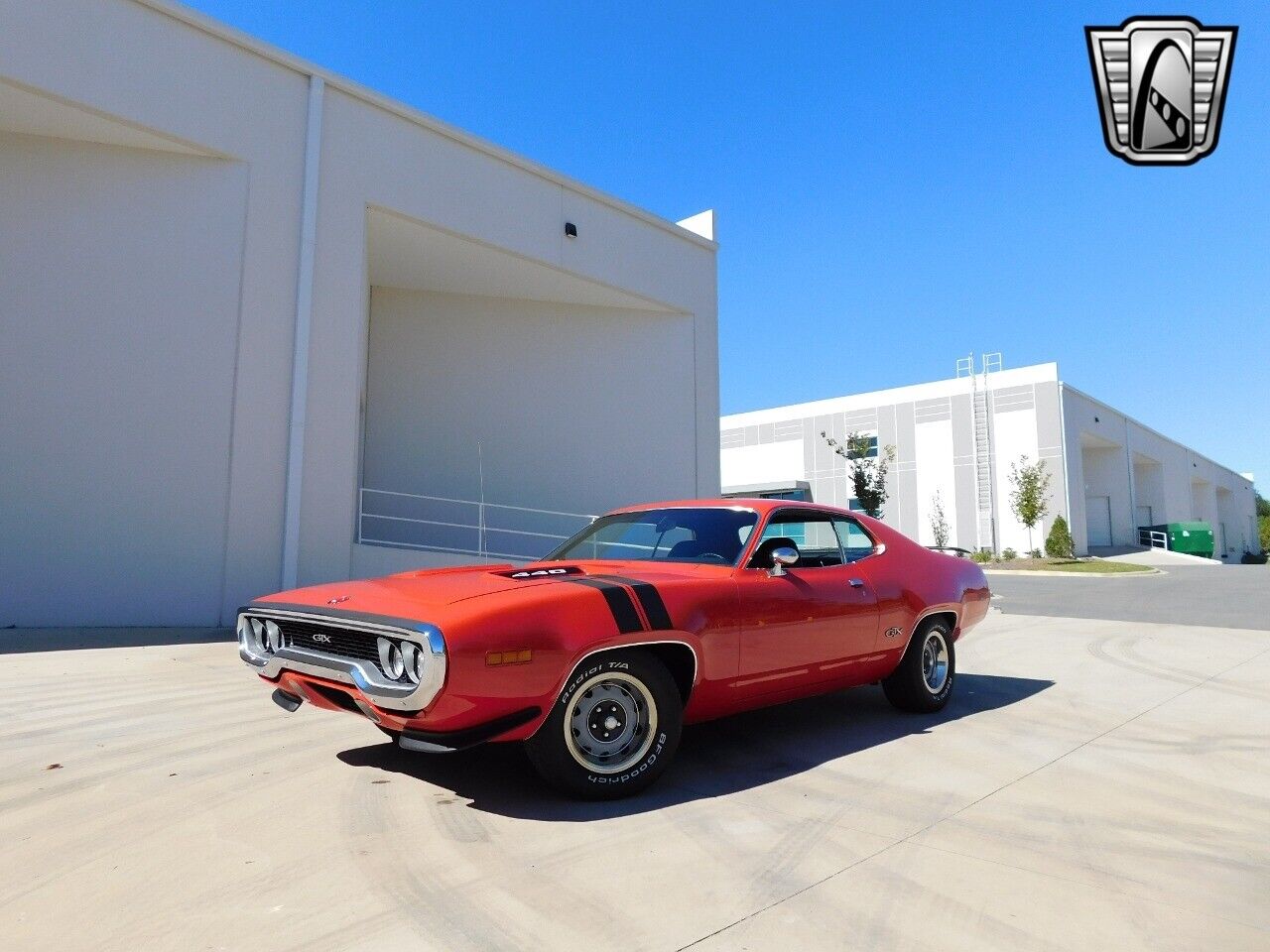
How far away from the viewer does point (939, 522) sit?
120 ft

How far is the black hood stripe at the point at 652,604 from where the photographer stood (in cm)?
357

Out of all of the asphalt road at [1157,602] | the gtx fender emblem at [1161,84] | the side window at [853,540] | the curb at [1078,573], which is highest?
the gtx fender emblem at [1161,84]

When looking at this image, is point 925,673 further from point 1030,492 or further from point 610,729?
point 1030,492

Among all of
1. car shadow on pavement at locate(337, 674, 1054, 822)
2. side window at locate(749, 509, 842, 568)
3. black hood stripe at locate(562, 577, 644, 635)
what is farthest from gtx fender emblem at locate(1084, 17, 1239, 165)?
black hood stripe at locate(562, 577, 644, 635)

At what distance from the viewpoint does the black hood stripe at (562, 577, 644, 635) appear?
11.4 feet

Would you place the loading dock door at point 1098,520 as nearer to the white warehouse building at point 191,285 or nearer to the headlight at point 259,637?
the white warehouse building at point 191,285

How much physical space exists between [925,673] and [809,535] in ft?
4.33

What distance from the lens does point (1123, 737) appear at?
4738 millimetres

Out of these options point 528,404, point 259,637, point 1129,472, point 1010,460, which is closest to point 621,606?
point 259,637

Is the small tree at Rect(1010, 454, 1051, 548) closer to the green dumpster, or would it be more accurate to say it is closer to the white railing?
the green dumpster

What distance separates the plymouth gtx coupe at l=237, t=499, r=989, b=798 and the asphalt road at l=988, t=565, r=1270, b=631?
27.0 ft

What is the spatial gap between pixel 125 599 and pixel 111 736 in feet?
17.5

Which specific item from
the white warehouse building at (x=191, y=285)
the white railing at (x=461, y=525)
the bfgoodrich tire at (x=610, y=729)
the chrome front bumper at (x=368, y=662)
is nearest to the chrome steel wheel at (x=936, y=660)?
the bfgoodrich tire at (x=610, y=729)

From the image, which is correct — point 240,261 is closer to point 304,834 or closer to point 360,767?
point 360,767
